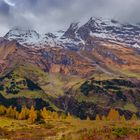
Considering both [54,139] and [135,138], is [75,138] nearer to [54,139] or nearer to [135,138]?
[54,139]

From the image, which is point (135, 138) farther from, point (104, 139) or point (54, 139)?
point (54, 139)

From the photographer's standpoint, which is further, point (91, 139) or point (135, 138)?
point (91, 139)

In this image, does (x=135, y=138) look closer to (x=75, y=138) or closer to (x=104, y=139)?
(x=104, y=139)

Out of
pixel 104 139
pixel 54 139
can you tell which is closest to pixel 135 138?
pixel 104 139

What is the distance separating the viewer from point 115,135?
117ft

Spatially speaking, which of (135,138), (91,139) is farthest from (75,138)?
(135,138)

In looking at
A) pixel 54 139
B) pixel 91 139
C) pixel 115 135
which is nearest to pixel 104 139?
pixel 91 139

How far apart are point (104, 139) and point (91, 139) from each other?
106 centimetres

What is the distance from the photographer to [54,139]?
3956cm

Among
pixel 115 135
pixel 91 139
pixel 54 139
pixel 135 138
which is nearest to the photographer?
pixel 135 138

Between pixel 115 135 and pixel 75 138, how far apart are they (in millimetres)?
3550

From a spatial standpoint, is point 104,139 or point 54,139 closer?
point 104,139

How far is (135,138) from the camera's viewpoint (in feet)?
101

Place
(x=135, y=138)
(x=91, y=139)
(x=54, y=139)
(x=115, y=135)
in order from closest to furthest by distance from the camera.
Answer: (x=135, y=138) < (x=91, y=139) < (x=115, y=135) < (x=54, y=139)
